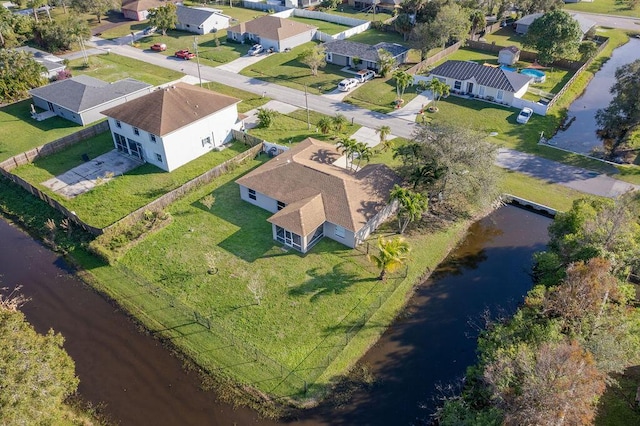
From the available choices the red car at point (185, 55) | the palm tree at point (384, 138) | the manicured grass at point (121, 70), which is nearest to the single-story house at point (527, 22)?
the palm tree at point (384, 138)

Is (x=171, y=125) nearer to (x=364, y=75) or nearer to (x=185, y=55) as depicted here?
(x=364, y=75)

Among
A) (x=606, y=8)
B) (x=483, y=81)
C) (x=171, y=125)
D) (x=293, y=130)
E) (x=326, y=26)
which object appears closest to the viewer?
(x=171, y=125)

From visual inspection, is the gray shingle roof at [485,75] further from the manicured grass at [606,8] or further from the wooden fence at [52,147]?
the manicured grass at [606,8]

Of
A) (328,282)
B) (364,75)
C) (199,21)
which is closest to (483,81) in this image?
(364,75)

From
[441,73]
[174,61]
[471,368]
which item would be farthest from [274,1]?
[471,368]

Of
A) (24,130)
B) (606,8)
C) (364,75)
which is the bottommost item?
(24,130)

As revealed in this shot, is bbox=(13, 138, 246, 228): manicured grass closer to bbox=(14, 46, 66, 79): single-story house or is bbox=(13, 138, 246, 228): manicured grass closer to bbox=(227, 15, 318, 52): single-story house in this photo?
bbox=(14, 46, 66, 79): single-story house

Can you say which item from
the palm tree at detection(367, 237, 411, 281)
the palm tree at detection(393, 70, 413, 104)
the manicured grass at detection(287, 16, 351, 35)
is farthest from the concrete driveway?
the palm tree at detection(367, 237, 411, 281)
